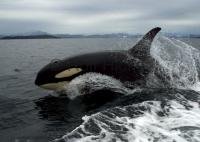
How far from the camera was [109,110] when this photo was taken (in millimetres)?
13773

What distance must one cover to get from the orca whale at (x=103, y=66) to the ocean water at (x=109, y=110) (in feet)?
1.23

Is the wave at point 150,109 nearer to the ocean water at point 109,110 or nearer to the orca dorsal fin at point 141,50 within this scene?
the ocean water at point 109,110

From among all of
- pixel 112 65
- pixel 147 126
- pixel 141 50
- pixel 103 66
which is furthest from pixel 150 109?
pixel 141 50

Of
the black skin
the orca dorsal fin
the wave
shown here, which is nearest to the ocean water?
the wave

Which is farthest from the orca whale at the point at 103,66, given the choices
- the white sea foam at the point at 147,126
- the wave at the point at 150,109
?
the white sea foam at the point at 147,126

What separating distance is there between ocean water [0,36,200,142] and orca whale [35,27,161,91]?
1.23ft

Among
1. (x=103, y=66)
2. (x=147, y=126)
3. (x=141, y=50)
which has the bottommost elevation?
(x=147, y=126)

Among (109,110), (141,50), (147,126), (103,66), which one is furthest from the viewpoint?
(141,50)

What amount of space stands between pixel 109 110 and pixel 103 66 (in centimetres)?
399

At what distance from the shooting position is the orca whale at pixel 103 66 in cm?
1695

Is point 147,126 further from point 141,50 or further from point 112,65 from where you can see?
point 141,50

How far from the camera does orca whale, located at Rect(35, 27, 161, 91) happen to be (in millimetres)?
16953

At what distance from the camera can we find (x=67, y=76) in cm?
1709

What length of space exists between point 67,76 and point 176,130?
23.7ft
